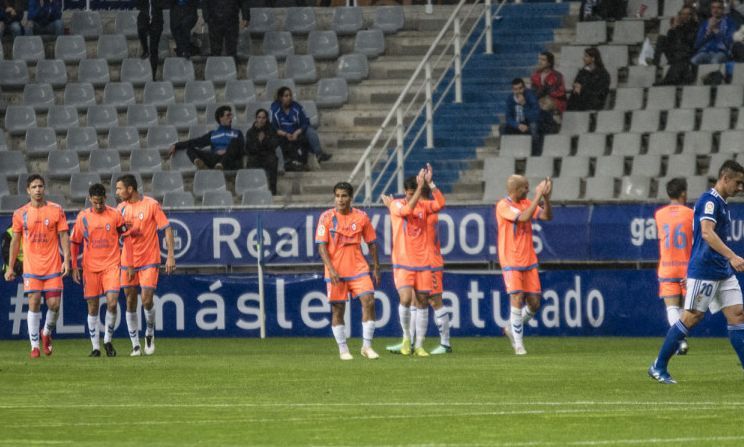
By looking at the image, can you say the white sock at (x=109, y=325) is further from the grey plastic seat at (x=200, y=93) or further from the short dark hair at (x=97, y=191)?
the grey plastic seat at (x=200, y=93)

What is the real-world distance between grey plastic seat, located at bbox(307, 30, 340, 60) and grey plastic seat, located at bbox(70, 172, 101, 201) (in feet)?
15.9

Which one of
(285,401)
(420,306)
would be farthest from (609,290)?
(285,401)

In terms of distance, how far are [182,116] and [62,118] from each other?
241cm

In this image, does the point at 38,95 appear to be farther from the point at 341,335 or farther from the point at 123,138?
the point at 341,335

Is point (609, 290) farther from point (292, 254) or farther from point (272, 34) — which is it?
point (272, 34)

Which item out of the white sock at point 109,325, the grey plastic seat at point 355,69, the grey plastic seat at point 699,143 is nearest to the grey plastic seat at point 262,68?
the grey plastic seat at point 355,69

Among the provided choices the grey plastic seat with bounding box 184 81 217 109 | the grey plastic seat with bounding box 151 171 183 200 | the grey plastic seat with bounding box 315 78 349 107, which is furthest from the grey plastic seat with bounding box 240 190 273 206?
the grey plastic seat with bounding box 184 81 217 109

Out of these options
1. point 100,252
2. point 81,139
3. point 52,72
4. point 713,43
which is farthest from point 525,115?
point 52,72

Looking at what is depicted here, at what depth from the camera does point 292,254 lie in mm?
25797

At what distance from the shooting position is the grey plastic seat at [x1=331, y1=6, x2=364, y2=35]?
32.5 m

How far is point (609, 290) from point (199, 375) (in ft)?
28.3

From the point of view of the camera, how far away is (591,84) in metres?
28.7

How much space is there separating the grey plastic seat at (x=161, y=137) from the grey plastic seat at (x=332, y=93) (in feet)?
8.91

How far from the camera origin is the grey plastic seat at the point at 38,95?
3225 cm
